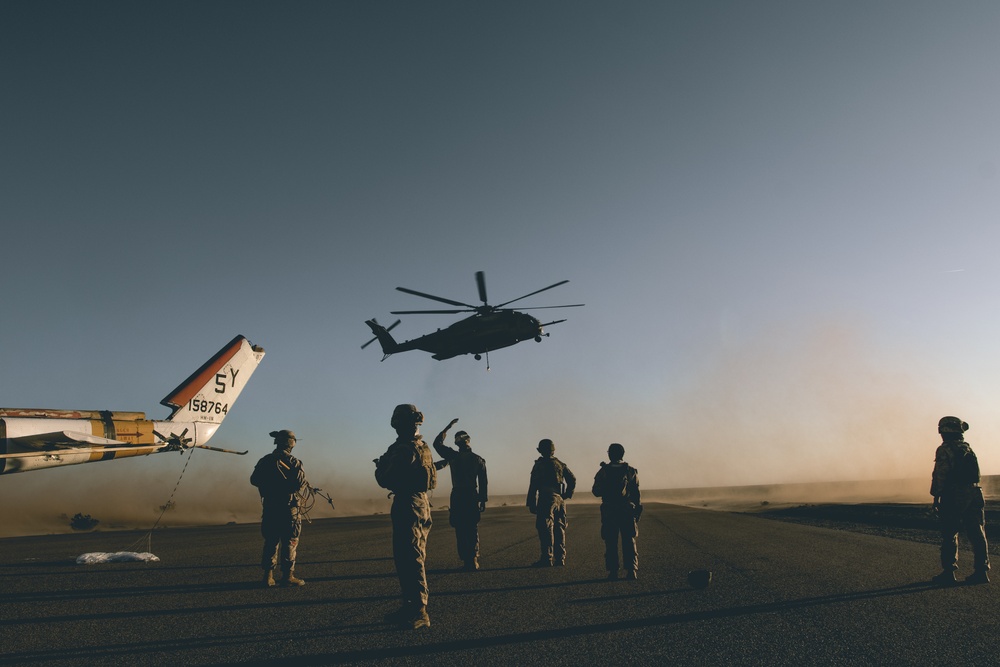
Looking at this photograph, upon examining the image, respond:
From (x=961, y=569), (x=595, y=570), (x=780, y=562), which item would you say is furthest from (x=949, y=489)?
(x=595, y=570)

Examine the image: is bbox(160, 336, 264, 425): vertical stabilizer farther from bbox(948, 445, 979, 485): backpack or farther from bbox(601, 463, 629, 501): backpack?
bbox(948, 445, 979, 485): backpack

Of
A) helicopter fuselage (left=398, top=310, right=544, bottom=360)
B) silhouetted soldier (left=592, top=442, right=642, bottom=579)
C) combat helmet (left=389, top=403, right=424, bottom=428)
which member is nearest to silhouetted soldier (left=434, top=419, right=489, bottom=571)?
silhouetted soldier (left=592, top=442, right=642, bottom=579)

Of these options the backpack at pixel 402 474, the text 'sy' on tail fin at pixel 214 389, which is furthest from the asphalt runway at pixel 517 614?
the text 'sy' on tail fin at pixel 214 389

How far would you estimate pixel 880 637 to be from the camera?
502 cm

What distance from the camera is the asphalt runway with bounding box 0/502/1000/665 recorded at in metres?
4.64

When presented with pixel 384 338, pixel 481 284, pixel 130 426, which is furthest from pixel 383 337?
pixel 130 426

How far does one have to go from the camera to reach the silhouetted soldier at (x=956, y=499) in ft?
25.7

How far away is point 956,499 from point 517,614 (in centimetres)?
659

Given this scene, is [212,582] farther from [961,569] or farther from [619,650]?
[961,569]

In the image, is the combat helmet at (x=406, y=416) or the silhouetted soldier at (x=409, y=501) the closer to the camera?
the silhouetted soldier at (x=409, y=501)

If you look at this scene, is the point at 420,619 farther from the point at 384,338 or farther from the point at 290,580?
the point at 384,338

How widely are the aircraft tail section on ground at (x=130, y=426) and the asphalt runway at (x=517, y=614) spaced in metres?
3.71

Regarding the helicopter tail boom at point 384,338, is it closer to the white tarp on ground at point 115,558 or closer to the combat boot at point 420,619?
the white tarp on ground at point 115,558

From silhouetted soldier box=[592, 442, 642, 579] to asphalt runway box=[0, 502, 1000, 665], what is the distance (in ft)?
1.41
